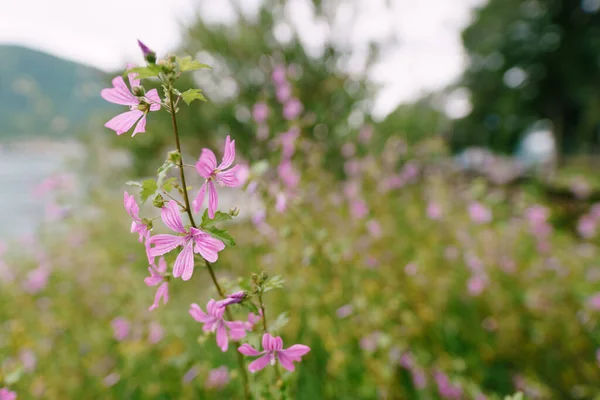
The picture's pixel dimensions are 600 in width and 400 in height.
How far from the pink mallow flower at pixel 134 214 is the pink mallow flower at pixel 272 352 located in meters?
0.28

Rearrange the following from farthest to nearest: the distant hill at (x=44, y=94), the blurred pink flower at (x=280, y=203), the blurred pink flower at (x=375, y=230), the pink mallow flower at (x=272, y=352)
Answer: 1. the distant hill at (x=44, y=94)
2. the blurred pink flower at (x=375, y=230)
3. the blurred pink flower at (x=280, y=203)
4. the pink mallow flower at (x=272, y=352)

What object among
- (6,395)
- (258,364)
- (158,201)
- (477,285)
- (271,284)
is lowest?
(477,285)

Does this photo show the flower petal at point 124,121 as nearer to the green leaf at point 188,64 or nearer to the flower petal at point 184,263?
the green leaf at point 188,64

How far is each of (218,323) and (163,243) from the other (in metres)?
0.22

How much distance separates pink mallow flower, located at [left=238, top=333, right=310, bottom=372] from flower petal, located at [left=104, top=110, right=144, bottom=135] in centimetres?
44

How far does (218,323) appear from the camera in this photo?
0.78 metres

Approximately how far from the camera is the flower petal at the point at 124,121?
67cm

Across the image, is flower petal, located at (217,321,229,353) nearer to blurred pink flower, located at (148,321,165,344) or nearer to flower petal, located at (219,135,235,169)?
flower petal, located at (219,135,235,169)

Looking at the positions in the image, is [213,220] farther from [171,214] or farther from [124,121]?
[124,121]

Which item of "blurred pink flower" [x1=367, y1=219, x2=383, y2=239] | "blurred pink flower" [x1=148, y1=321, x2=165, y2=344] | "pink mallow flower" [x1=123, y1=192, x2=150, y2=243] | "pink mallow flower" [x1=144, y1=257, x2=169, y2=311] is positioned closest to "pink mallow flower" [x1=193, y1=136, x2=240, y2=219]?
"pink mallow flower" [x1=123, y1=192, x2=150, y2=243]

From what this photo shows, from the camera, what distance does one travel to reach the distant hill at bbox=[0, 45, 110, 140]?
379cm

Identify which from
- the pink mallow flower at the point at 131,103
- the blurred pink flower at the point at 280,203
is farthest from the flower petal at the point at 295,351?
the blurred pink flower at the point at 280,203

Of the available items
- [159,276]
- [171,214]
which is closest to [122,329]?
[159,276]

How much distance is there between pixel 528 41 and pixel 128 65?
65.7 feet
